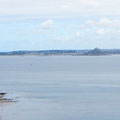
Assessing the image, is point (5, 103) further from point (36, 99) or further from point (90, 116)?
point (90, 116)

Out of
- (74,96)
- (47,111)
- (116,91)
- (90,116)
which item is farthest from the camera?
(116,91)

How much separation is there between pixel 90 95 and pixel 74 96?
1.94m

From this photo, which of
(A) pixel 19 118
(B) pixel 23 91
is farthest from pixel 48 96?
(A) pixel 19 118

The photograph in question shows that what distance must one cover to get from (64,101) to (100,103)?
4.19 meters

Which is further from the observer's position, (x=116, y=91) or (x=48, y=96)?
(x=116, y=91)

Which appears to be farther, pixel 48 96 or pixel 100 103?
pixel 48 96

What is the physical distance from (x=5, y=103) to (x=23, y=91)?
40.6 ft

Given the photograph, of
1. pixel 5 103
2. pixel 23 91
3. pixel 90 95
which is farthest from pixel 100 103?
pixel 23 91

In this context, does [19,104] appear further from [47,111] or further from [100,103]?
[100,103]

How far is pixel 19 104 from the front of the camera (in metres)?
38.7

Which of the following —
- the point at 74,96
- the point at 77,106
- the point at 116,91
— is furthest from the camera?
the point at 116,91

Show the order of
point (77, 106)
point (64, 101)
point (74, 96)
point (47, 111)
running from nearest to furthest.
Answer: point (47, 111)
point (77, 106)
point (64, 101)
point (74, 96)

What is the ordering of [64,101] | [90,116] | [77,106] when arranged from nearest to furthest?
[90,116] < [77,106] < [64,101]

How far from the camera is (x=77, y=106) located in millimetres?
37531
